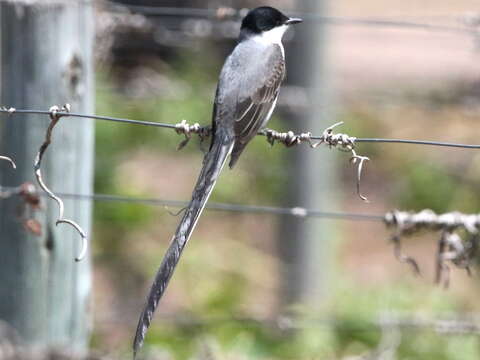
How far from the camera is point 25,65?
15.2ft

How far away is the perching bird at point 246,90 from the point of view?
15.1ft

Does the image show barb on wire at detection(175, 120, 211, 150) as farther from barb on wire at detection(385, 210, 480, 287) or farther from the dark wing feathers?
barb on wire at detection(385, 210, 480, 287)

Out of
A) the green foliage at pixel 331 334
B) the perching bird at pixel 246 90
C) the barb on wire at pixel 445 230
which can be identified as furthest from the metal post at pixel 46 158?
the green foliage at pixel 331 334

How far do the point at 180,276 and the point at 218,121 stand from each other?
3995 mm

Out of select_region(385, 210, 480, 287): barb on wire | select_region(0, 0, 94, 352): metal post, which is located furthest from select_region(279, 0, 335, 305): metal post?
select_region(385, 210, 480, 287): barb on wire

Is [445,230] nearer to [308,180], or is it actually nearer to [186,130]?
[186,130]

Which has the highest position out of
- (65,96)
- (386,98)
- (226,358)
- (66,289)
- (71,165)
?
(386,98)

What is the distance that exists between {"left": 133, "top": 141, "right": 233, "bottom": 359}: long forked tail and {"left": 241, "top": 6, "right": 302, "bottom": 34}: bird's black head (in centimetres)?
94

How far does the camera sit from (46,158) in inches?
185

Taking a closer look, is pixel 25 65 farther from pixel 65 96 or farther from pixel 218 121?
pixel 218 121


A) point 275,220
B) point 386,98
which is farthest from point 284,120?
point 386,98

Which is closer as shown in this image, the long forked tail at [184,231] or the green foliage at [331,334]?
the long forked tail at [184,231]

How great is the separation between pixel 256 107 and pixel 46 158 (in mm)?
1039

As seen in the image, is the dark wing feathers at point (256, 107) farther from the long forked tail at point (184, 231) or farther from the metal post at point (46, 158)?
the metal post at point (46, 158)
